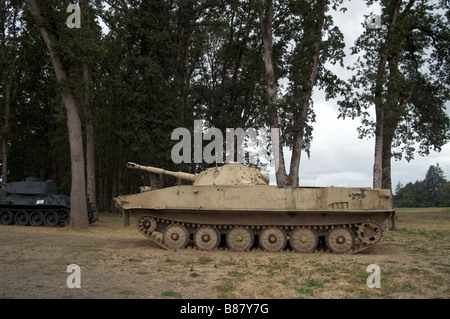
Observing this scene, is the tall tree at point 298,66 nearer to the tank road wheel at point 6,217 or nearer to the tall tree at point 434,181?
the tank road wheel at point 6,217

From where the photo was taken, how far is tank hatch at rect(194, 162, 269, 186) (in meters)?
15.3

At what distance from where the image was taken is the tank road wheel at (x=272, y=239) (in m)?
14.5

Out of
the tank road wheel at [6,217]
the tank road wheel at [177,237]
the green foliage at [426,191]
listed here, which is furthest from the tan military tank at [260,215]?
the green foliage at [426,191]

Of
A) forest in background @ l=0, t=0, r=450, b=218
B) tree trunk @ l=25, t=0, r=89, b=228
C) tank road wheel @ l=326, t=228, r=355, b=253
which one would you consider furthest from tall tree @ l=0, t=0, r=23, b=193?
tank road wheel @ l=326, t=228, r=355, b=253

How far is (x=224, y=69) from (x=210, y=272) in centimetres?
2735

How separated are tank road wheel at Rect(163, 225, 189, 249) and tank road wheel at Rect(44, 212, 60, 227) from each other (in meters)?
11.4

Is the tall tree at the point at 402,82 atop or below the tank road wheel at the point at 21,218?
atop

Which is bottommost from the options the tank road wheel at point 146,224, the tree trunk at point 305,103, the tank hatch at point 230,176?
the tank road wheel at point 146,224

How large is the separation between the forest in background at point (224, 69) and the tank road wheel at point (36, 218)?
4.27m

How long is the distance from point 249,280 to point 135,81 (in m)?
18.7

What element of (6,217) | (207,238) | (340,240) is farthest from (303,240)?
(6,217)

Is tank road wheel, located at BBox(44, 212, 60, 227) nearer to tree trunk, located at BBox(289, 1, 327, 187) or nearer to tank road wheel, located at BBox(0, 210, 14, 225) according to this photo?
tank road wheel, located at BBox(0, 210, 14, 225)

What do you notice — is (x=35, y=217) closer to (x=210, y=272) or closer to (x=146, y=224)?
(x=146, y=224)
